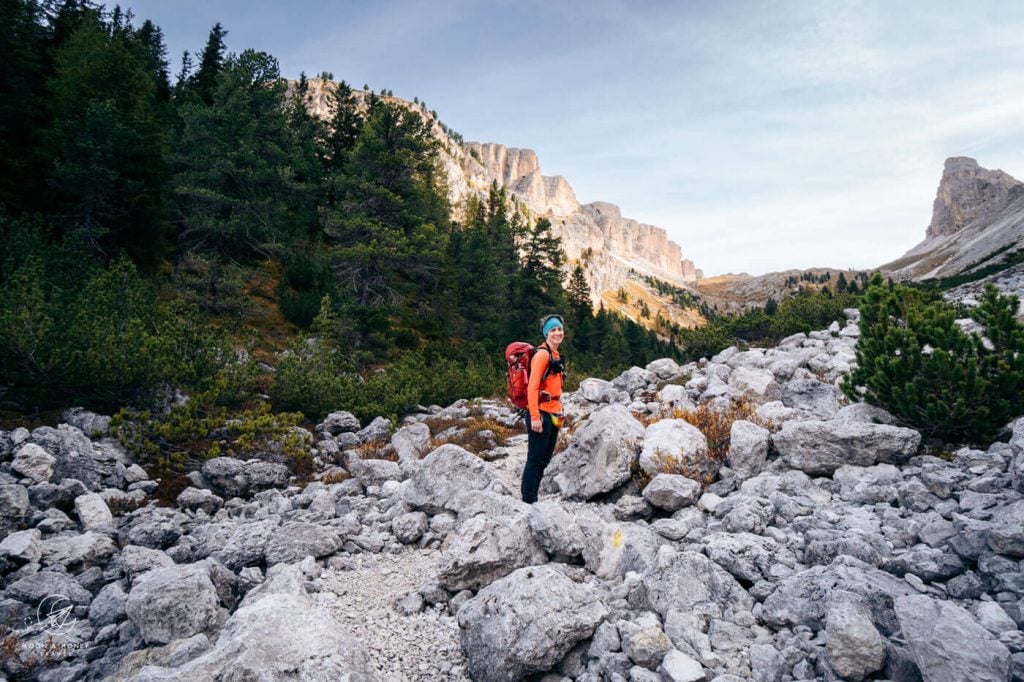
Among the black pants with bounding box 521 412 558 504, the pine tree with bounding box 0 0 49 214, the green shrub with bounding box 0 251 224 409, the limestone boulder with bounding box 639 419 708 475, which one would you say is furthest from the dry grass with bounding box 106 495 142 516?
the pine tree with bounding box 0 0 49 214

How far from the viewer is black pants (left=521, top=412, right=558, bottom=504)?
607 centimetres

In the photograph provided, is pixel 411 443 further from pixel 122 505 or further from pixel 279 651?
pixel 279 651

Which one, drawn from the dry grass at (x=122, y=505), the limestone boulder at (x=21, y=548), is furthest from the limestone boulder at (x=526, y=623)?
the dry grass at (x=122, y=505)

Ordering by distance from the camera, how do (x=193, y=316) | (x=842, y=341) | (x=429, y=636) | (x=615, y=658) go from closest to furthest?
(x=615, y=658), (x=429, y=636), (x=842, y=341), (x=193, y=316)

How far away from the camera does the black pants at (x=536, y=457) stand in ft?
19.9

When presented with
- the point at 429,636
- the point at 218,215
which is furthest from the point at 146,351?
the point at 218,215

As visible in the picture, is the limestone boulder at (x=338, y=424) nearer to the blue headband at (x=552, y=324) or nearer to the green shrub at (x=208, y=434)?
the green shrub at (x=208, y=434)

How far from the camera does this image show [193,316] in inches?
611

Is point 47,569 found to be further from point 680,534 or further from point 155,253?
point 155,253

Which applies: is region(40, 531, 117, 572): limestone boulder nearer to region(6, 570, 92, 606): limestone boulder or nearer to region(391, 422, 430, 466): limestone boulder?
region(6, 570, 92, 606): limestone boulder

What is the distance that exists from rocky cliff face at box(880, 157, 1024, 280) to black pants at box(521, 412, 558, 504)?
244 feet

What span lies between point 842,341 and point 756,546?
42.5ft

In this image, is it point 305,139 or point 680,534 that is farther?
point 305,139

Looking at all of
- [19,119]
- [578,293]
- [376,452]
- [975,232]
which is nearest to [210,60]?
[19,119]
